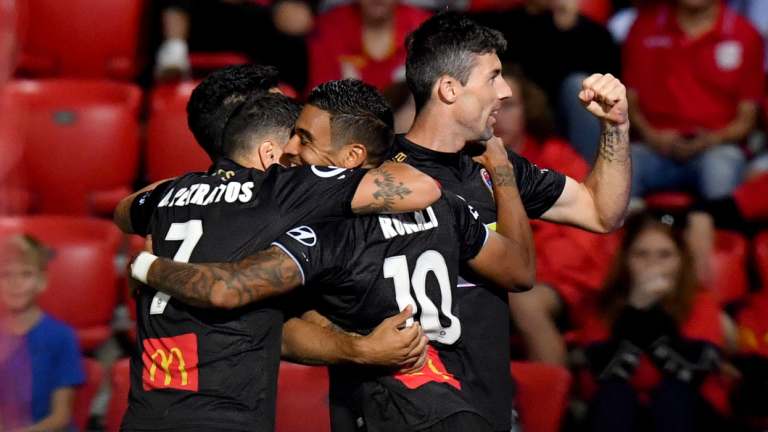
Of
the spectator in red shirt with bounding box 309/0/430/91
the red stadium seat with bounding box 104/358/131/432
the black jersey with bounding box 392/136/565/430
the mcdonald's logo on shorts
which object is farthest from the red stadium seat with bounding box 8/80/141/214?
the mcdonald's logo on shorts

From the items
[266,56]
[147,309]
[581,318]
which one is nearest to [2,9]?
[147,309]

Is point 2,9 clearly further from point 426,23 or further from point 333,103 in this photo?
point 426,23

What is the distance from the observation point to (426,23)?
465 centimetres

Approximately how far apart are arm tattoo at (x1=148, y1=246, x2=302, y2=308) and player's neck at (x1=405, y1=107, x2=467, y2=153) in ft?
2.73

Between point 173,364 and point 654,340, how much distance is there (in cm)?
269

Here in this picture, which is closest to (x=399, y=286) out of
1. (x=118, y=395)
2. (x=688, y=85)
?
(x=118, y=395)

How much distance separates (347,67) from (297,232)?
3.76m

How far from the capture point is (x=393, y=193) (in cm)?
396

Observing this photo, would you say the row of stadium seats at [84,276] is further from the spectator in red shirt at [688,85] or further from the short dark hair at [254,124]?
the spectator in red shirt at [688,85]

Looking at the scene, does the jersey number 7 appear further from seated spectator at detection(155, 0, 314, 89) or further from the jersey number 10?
seated spectator at detection(155, 0, 314, 89)

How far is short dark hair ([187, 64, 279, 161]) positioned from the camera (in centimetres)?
444

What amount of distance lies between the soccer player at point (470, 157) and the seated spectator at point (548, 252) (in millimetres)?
1394

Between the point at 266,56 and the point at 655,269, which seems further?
the point at 266,56

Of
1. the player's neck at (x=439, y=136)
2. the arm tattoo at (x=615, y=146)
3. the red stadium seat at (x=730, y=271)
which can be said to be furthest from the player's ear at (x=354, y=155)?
the red stadium seat at (x=730, y=271)
